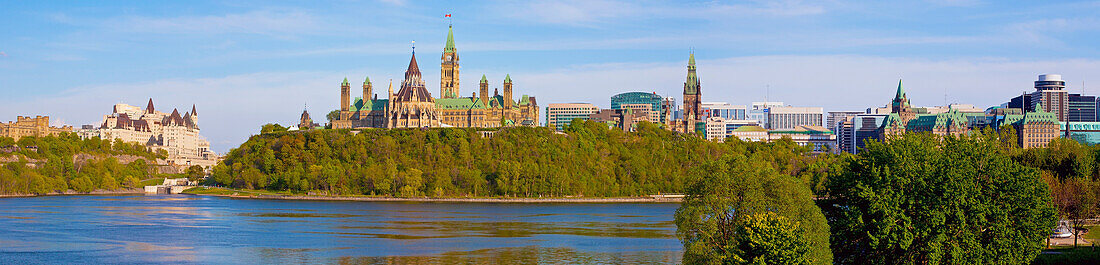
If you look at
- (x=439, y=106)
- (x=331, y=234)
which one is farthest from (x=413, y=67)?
(x=331, y=234)

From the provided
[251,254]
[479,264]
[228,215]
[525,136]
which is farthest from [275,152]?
[479,264]

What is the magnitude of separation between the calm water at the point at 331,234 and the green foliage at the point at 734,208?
1559cm

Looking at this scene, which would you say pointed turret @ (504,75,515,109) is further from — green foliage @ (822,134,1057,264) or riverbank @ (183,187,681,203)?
green foliage @ (822,134,1057,264)

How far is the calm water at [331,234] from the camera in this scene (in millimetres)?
59191

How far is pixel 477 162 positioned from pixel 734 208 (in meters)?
99.1

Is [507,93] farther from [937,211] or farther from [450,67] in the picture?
[937,211]

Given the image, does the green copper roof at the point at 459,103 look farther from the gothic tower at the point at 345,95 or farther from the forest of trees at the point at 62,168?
the forest of trees at the point at 62,168

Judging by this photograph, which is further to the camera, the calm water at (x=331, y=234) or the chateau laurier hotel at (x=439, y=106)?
the chateau laurier hotel at (x=439, y=106)

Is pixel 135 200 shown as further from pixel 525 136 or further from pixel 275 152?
pixel 525 136

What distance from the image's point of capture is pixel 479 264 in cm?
5562

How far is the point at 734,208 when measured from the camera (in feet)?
135

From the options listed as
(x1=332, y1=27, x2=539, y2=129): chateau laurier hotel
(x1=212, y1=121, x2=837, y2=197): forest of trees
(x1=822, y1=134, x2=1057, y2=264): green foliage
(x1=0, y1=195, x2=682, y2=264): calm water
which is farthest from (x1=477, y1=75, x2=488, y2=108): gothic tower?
(x1=822, y1=134, x2=1057, y2=264): green foliage

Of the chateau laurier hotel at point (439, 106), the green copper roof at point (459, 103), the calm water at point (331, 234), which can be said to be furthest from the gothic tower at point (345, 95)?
the calm water at point (331, 234)

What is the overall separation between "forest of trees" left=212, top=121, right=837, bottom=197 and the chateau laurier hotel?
55.2 feet
